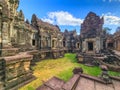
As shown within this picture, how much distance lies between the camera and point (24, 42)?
47.1ft

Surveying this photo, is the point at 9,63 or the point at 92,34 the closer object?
the point at 9,63

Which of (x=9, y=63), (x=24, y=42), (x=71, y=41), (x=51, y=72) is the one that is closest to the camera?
(x=9, y=63)

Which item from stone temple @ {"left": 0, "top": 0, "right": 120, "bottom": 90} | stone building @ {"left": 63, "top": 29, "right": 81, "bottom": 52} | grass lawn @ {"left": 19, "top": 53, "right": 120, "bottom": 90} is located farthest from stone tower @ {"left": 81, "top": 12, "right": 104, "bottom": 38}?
stone building @ {"left": 63, "top": 29, "right": 81, "bottom": 52}

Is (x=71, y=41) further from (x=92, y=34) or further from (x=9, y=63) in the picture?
(x=9, y=63)

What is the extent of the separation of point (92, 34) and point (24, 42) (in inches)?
435

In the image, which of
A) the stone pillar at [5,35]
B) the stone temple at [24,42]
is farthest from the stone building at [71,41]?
the stone pillar at [5,35]

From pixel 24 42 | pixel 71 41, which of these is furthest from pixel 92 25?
pixel 71 41

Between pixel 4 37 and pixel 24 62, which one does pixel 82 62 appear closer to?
pixel 24 62

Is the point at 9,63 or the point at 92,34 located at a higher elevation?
the point at 92,34

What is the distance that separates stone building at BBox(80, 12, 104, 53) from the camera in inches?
Result: 647

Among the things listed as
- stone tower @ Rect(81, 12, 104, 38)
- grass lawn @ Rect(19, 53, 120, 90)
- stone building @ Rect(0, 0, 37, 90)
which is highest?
stone tower @ Rect(81, 12, 104, 38)

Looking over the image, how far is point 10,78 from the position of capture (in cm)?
530

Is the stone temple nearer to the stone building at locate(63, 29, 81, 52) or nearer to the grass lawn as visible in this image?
the grass lawn

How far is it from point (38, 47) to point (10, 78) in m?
12.6
